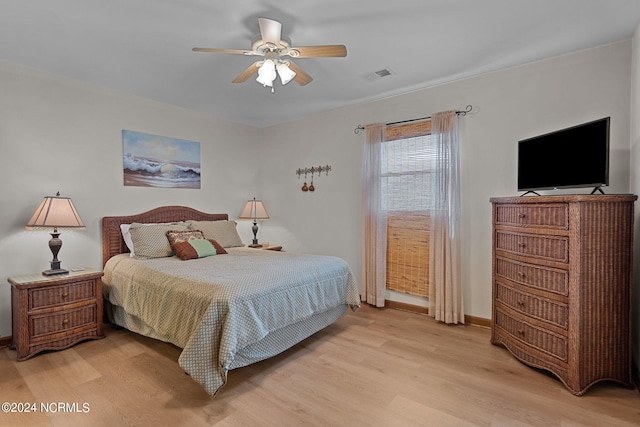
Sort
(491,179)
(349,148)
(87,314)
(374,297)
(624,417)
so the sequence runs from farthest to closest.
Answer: (349,148)
(374,297)
(491,179)
(87,314)
(624,417)

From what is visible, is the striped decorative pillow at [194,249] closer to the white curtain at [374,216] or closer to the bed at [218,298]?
the bed at [218,298]

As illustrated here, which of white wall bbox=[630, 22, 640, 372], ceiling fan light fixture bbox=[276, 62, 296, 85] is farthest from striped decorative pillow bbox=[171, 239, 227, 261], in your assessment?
white wall bbox=[630, 22, 640, 372]

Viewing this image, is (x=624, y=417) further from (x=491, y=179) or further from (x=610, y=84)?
(x=610, y=84)

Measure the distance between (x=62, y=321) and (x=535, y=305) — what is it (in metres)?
3.86

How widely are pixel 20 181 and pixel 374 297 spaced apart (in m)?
3.85

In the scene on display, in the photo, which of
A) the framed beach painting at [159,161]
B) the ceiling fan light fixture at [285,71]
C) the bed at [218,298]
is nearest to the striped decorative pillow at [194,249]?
the bed at [218,298]

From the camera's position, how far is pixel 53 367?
239 cm

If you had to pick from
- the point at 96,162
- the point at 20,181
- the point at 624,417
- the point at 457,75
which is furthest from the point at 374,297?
the point at 20,181

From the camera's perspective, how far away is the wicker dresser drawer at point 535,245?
2158 mm

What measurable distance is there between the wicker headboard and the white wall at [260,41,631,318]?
1426 millimetres

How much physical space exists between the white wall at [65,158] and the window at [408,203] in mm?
2691

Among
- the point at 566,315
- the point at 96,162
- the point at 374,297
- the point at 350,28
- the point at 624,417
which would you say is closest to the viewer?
the point at 624,417

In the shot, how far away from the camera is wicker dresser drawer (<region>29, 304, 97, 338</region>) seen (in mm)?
2562

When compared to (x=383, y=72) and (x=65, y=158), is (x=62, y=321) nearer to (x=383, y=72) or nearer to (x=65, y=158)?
(x=65, y=158)
